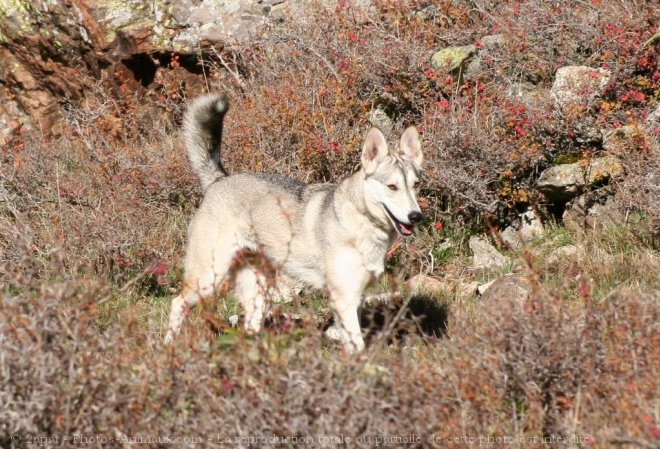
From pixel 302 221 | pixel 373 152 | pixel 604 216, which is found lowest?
pixel 604 216

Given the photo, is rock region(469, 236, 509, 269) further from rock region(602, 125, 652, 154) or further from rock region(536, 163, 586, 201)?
rock region(602, 125, 652, 154)

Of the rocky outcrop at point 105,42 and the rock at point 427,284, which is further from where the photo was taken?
the rocky outcrop at point 105,42

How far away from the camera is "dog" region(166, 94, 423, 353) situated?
574 centimetres

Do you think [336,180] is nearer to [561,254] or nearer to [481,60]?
[481,60]

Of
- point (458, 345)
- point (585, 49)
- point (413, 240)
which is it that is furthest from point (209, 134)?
point (585, 49)

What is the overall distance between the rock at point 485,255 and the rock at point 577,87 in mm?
1430

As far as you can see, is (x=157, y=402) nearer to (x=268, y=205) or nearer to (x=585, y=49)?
(x=268, y=205)

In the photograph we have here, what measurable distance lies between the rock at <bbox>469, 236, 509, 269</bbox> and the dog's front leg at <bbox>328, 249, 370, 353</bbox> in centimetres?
192

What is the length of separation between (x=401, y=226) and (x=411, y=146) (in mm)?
772

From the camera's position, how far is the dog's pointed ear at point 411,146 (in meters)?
6.08

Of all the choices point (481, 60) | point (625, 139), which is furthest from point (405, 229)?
point (481, 60)

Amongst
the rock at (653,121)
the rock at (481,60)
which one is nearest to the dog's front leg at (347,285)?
the rock at (653,121)

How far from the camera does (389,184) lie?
5.72 meters

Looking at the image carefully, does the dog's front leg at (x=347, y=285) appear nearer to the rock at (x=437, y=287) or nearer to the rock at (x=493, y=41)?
the rock at (x=437, y=287)
